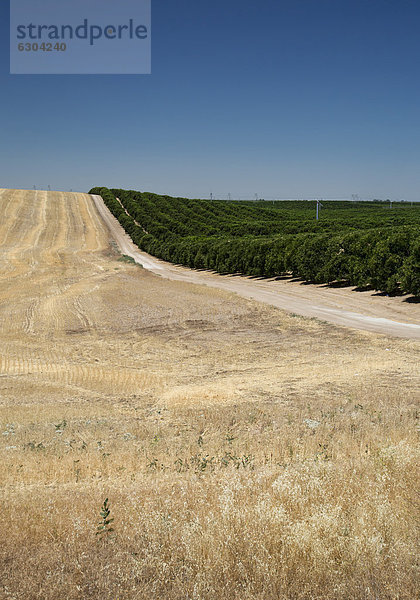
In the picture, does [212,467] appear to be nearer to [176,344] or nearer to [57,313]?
Result: [176,344]

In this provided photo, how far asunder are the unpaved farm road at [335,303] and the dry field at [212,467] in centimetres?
177

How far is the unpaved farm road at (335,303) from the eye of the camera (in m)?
16.4

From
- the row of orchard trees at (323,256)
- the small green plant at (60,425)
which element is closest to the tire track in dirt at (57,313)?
the small green plant at (60,425)

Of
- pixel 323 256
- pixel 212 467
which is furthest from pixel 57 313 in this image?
pixel 212 467

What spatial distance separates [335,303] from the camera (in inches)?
840

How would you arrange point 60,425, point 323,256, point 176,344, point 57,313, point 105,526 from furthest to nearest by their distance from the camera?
1. point 323,256
2. point 57,313
3. point 176,344
4. point 60,425
5. point 105,526

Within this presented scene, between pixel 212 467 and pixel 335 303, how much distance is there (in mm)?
16969

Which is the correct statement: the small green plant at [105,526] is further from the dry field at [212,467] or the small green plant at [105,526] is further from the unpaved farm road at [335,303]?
the unpaved farm road at [335,303]

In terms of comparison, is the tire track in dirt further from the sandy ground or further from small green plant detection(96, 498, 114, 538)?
small green plant detection(96, 498, 114, 538)

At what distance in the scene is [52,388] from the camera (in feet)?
35.9

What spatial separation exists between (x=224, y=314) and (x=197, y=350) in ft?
18.6

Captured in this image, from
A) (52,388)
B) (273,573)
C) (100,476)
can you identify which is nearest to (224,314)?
(52,388)

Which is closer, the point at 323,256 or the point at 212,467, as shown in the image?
the point at 212,467

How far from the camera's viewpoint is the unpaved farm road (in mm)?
16375
